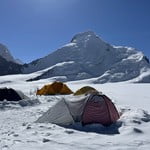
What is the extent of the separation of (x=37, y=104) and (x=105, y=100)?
903 cm

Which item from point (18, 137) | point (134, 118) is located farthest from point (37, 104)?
point (18, 137)

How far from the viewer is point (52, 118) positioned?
48.0 ft

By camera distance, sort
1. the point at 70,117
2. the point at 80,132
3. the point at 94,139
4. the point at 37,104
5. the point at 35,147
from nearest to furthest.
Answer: the point at 35,147 < the point at 94,139 < the point at 80,132 < the point at 70,117 < the point at 37,104

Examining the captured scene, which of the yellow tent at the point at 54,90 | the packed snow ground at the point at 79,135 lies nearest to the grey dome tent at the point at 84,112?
the packed snow ground at the point at 79,135

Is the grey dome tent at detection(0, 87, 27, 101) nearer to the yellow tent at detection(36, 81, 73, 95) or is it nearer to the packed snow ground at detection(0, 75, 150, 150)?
the packed snow ground at detection(0, 75, 150, 150)

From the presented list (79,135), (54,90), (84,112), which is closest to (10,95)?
(54,90)

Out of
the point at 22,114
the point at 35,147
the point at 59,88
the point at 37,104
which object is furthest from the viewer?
the point at 59,88

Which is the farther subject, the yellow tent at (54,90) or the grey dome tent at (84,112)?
the yellow tent at (54,90)

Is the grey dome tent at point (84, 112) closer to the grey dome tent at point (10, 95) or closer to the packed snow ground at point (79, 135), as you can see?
the packed snow ground at point (79, 135)

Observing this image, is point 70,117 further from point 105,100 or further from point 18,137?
point 18,137

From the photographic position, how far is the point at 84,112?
14094 mm

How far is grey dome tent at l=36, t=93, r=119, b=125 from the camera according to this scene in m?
14.1

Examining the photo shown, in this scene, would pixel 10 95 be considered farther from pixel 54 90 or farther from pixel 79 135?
pixel 79 135

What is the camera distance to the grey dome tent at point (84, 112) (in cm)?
1409
